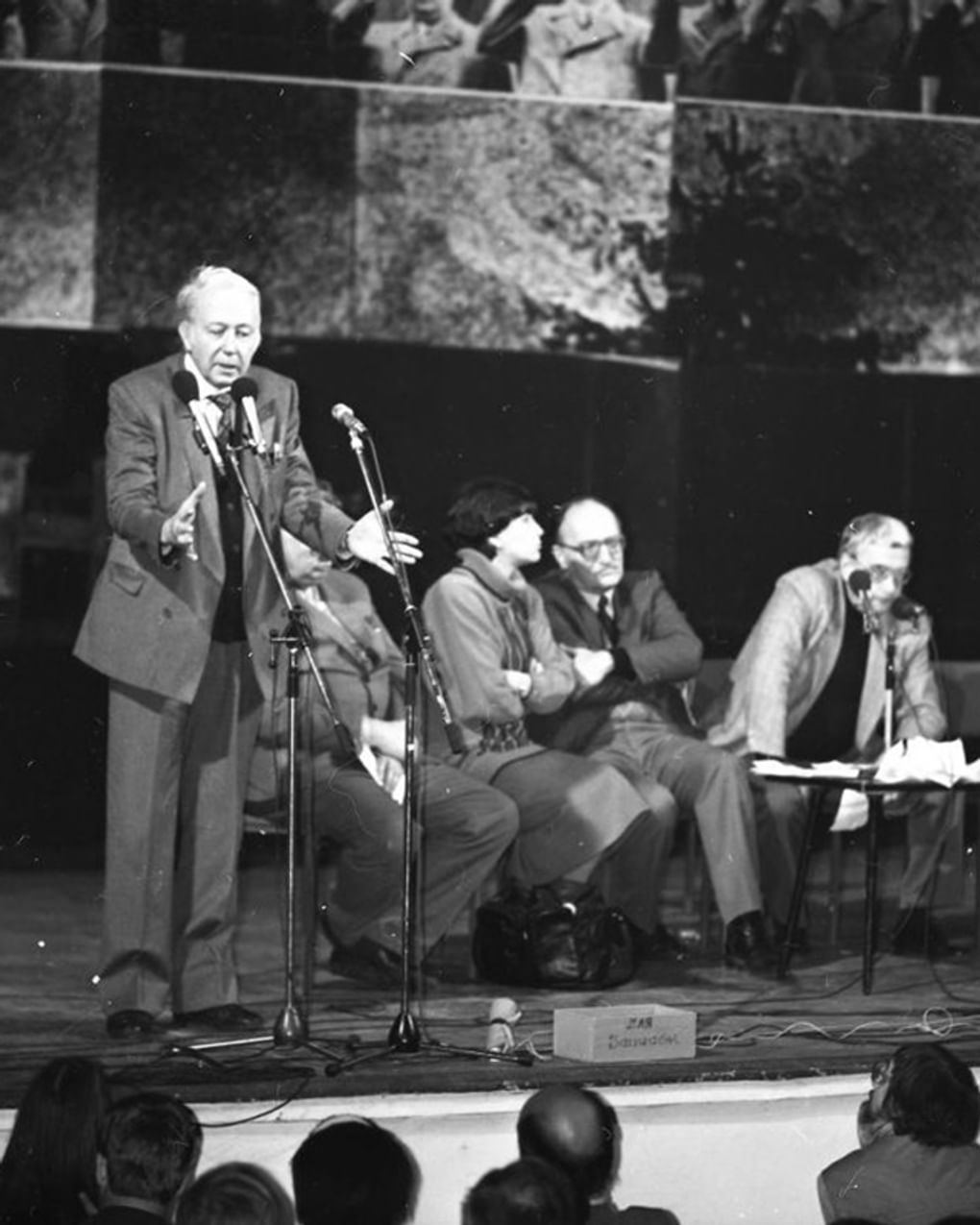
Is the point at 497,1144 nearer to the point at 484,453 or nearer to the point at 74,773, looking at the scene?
the point at 74,773

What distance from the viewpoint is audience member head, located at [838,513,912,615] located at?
7.57 metres

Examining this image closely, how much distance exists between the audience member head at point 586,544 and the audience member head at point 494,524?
11 cm

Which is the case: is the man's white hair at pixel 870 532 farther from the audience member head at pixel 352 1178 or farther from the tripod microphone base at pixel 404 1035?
the audience member head at pixel 352 1178

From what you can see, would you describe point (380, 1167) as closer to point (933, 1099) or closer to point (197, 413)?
point (933, 1099)

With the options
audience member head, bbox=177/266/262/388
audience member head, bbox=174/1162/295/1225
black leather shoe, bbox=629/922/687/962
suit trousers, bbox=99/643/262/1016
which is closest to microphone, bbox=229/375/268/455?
audience member head, bbox=177/266/262/388

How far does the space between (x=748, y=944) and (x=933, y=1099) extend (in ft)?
8.09

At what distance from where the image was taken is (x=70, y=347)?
6.77 metres

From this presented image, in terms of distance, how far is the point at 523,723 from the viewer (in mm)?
7137

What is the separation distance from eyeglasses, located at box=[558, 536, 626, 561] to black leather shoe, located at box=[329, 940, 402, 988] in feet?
4.33

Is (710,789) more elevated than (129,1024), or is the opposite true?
(710,789)

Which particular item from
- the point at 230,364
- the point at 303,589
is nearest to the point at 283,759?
the point at 303,589

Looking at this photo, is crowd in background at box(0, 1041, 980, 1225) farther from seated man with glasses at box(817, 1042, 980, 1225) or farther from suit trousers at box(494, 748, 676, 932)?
suit trousers at box(494, 748, 676, 932)

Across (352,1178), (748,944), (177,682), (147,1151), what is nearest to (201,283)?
(177,682)

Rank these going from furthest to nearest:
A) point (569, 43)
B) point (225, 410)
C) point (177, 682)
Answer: point (569, 43) < point (225, 410) < point (177, 682)
